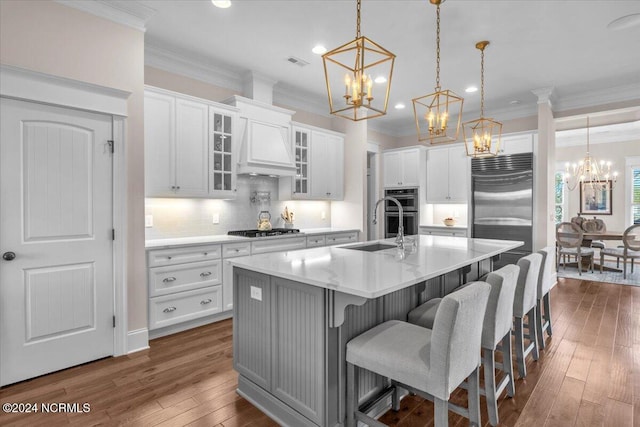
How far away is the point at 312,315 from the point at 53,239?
2190 millimetres

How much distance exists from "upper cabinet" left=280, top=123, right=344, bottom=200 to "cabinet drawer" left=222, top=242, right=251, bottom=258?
4.05 ft

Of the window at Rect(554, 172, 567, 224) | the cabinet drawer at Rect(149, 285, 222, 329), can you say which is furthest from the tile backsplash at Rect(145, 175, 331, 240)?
the window at Rect(554, 172, 567, 224)

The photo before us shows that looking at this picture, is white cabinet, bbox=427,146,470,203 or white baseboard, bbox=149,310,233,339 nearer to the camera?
white baseboard, bbox=149,310,233,339

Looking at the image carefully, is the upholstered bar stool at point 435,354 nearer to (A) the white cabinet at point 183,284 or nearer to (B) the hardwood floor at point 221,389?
(B) the hardwood floor at point 221,389

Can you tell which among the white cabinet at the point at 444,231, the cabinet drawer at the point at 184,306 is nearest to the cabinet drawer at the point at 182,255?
the cabinet drawer at the point at 184,306

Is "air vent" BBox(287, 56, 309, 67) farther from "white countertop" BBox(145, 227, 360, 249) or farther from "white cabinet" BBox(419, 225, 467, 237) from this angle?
"white cabinet" BBox(419, 225, 467, 237)

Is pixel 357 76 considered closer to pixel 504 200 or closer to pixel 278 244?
pixel 278 244

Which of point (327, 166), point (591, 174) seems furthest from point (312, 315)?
point (591, 174)

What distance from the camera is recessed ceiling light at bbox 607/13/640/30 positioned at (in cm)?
314

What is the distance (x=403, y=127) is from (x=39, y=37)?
239 inches

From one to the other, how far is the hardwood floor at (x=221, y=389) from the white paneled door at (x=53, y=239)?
0.86 ft

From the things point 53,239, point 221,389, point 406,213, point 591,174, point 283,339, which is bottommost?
point 221,389

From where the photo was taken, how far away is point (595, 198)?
322 inches

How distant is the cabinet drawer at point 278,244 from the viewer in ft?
13.7
